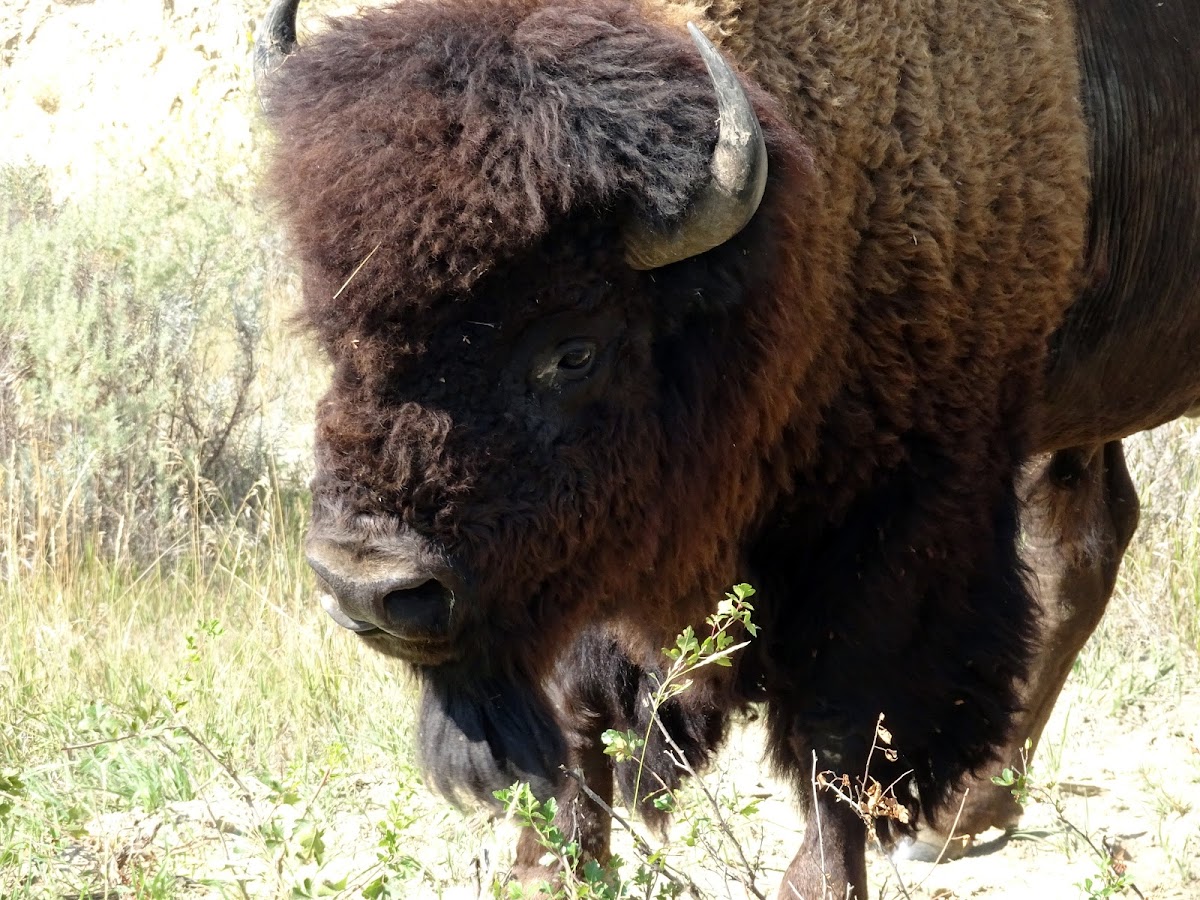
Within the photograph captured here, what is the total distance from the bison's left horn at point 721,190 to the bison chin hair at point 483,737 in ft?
3.13

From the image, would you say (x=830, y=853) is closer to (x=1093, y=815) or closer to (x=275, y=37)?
(x=1093, y=815)

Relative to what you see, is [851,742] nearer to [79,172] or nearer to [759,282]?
[759,282]

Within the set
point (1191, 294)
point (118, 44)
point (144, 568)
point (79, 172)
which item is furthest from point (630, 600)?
point (118, 44)

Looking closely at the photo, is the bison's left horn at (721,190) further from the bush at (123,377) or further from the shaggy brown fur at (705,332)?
the bush at (123,377)

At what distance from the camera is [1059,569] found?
15.4 feet

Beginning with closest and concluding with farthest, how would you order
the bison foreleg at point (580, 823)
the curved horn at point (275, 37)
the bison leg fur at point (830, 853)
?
the curved horn at point (275, 37)
the bison leg fur at point (830, 853)
the bison foreleg at point (580, 823)

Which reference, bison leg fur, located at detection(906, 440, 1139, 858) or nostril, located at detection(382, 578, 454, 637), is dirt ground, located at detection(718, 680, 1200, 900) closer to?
bison leg fur, located at detection(906, 440, 1139, 858)

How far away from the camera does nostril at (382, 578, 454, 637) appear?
2.60 metres

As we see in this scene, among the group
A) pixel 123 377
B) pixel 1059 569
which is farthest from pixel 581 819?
pixel 123 377

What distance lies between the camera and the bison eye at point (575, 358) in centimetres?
279

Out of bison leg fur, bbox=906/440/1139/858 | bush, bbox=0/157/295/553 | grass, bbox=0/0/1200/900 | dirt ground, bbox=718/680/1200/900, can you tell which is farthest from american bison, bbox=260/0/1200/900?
bush, bbox=0/157/295/553

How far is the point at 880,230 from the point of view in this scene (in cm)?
317

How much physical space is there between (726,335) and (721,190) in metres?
0.35

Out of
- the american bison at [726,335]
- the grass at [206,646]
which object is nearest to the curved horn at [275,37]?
the american bison at [726,335]
